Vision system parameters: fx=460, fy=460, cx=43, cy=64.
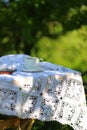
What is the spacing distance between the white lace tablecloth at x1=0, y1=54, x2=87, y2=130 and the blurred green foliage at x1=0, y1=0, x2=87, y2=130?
253cm

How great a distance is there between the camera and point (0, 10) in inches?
264

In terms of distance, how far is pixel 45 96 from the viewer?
3.49 meters

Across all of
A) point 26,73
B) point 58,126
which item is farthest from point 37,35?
point 26,73

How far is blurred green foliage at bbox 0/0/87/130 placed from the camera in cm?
642

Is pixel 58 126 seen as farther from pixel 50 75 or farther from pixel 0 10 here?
pixel 0 10

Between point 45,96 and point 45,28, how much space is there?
143 inches

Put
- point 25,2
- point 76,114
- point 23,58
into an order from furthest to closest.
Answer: point 25,2, point 23,58, point 76,114

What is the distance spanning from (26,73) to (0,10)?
3.28m

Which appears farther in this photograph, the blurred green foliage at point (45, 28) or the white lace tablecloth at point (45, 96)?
the blurred green foliage at point (45, 28)

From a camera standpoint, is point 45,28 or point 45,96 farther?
point 45,28

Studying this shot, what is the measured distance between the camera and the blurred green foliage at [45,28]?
21.1ft

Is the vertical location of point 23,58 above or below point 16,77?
above

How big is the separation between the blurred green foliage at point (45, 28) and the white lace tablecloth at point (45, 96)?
2.53 metres

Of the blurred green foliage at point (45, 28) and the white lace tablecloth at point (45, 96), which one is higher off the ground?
the blurred green foliage at point (45, 28)
